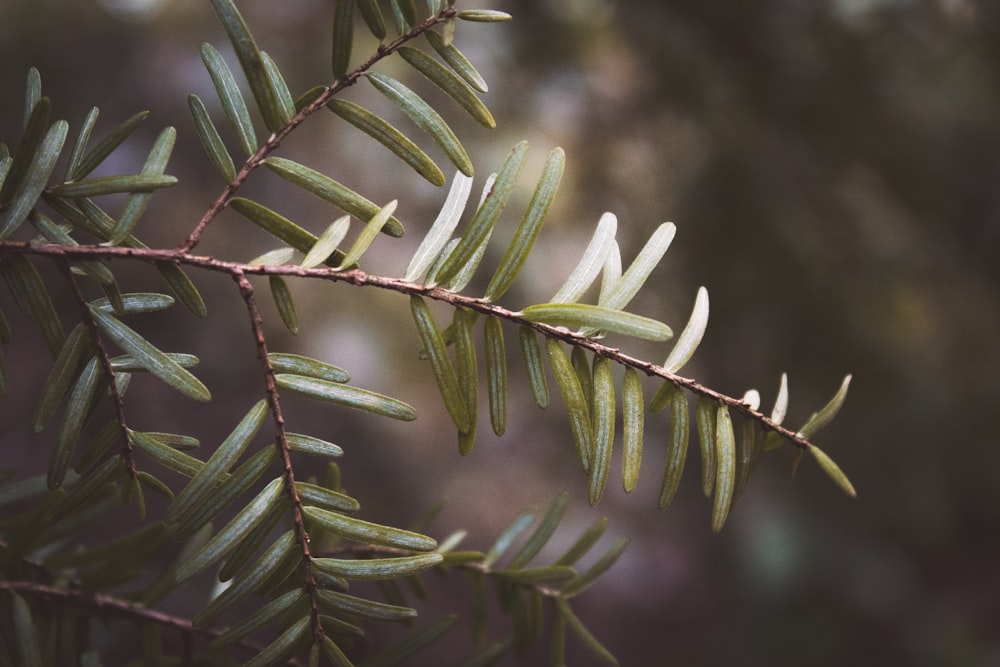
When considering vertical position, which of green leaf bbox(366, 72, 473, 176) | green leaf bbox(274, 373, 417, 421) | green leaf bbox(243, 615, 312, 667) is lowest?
green leaf bbox(243, 615, 312, 667)

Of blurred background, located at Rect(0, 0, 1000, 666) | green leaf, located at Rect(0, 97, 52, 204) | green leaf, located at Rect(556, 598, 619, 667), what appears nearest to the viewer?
green leaf, located at Rect(0, 97, 52, 204)

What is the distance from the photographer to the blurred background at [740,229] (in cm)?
90

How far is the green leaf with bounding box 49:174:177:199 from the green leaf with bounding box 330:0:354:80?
0.08 m

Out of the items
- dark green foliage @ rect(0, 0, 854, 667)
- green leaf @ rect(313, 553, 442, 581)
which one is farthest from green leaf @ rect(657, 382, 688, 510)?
green leaf @ rect(313, 553, 442, 581)

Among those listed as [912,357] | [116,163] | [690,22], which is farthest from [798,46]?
[116,163]

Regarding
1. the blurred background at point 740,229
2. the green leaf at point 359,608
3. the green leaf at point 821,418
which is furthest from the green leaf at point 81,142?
the blurred background at point 740,229

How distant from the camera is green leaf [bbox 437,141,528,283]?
0.95 feet

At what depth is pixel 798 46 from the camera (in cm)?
89

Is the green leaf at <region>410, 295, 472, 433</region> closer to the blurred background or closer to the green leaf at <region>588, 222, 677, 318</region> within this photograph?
the green leaf at <region>588, 222, 677, 318</region>

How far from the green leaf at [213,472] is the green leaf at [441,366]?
7 centimetres

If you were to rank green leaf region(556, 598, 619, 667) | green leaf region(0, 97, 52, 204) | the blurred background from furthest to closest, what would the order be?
1. the blurred background
2. green leaf region(556, 598, 619, 667)
3. green leaf region(0, 97, 52, 204)

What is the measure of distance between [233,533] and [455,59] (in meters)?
0.22

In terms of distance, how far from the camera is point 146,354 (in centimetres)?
27

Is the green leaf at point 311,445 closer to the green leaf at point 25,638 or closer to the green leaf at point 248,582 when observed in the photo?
the green leaf at point 248,582
